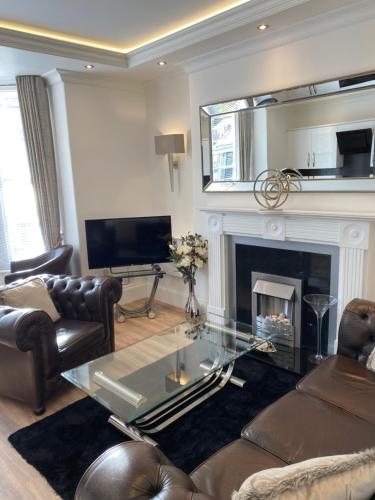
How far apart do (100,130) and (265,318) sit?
9.12 feet

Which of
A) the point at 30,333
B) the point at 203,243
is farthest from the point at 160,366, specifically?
the point at 203,243

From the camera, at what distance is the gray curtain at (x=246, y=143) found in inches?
133

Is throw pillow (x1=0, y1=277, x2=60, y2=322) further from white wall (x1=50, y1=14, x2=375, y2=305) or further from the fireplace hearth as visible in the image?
the fireplace hearth

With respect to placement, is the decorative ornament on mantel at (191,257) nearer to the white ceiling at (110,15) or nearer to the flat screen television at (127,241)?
the flat screen television at (127,241)

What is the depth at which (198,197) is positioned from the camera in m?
3.96

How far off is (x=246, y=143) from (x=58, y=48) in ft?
6.22

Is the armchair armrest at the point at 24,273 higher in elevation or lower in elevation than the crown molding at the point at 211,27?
lower

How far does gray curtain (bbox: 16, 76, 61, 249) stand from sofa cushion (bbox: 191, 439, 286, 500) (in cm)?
335

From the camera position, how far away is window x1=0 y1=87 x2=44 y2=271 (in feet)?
13.6

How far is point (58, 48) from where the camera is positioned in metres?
3.33

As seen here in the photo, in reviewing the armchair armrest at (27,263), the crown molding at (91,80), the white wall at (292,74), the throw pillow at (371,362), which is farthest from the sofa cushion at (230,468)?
the crown molding at (91,80)

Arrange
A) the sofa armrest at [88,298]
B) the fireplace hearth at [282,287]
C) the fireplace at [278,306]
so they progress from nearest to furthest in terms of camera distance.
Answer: the sofa armrest at [88,298] → the fireplace hearth at [282,287] → the fireplace at [278,306]

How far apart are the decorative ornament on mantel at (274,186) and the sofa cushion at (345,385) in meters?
1.45

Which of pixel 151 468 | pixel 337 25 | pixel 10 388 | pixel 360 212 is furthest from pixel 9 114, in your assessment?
pixel 151 468
